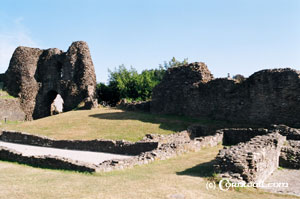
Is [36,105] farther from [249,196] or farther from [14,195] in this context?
[249,196]

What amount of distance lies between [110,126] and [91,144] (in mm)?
5349

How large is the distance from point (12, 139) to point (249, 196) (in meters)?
20.5

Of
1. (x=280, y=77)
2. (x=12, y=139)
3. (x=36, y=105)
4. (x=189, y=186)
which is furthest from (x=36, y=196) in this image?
(x=36, y=105)

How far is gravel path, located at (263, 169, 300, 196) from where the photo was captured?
7584mm

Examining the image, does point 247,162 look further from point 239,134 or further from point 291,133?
point 239,134

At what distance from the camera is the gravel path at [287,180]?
24.9ft

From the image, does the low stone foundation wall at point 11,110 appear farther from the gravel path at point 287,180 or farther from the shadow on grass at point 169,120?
the gravel path at point 287,180

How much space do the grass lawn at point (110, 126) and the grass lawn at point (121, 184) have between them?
8285mm

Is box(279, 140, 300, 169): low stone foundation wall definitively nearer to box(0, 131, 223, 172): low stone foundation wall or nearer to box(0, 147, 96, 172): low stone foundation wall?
box(0, 131, 223, 172): low stone foundation wall

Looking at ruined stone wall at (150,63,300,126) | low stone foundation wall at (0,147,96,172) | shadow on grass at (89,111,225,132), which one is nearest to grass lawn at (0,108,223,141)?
shadow on grass at (89,111,225,132)

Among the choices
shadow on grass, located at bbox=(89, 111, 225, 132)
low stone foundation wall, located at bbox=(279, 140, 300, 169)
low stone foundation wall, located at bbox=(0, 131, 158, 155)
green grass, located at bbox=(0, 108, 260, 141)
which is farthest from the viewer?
shadow on grass, located at bbox=(89, 111, 225, 132)

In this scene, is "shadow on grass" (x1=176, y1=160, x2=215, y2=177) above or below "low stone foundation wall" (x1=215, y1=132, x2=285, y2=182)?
below

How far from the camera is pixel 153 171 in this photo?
1008cm

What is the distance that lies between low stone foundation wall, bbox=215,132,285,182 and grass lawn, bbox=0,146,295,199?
0.62 meters
